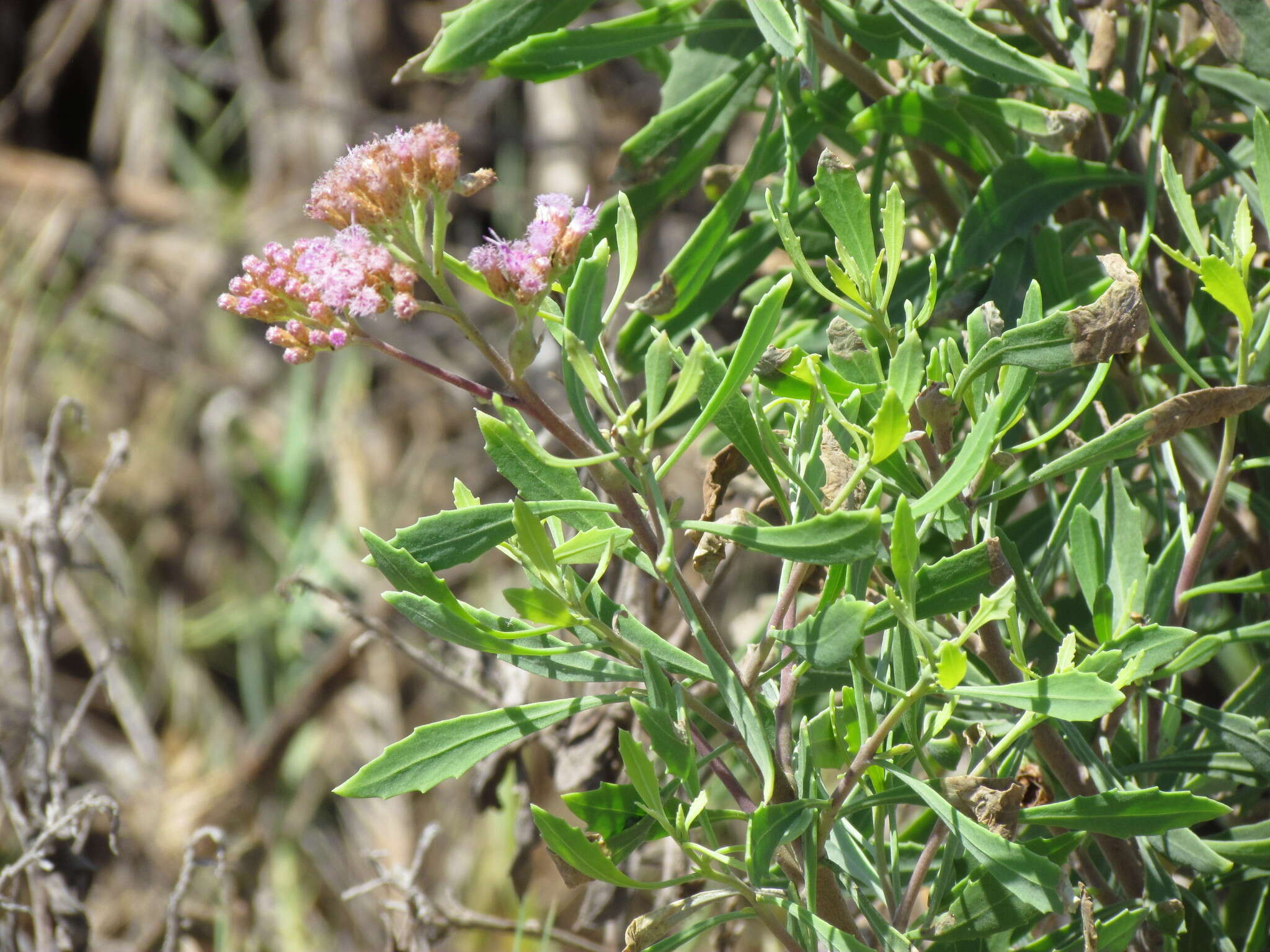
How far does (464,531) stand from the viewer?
1.83ft

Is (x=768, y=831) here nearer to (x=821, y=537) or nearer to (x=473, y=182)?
(x=821, y=537)

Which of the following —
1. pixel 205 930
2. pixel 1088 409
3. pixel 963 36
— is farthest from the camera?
pixel 205 930

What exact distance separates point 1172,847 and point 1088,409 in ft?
1.01

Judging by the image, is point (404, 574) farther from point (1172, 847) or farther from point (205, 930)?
point (205, 930)

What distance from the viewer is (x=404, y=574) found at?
0.54 meters

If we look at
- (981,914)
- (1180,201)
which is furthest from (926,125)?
(981,914)

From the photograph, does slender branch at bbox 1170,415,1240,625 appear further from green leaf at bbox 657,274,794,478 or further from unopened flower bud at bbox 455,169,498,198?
unopened flower bud at bbox 455,169,498,198

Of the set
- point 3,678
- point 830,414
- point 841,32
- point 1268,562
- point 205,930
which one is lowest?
point 205,930

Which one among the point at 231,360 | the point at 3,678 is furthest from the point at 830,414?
the point at 231,360

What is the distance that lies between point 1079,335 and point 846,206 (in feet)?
0.44

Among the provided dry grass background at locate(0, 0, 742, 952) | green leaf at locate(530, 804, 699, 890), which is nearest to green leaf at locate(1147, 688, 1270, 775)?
green leaf at locate(530, 804, 699, 890)

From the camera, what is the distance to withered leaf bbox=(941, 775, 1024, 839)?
58 cm

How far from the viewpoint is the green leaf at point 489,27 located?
75 centimetres

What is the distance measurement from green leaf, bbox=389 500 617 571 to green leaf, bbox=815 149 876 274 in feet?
0.63
